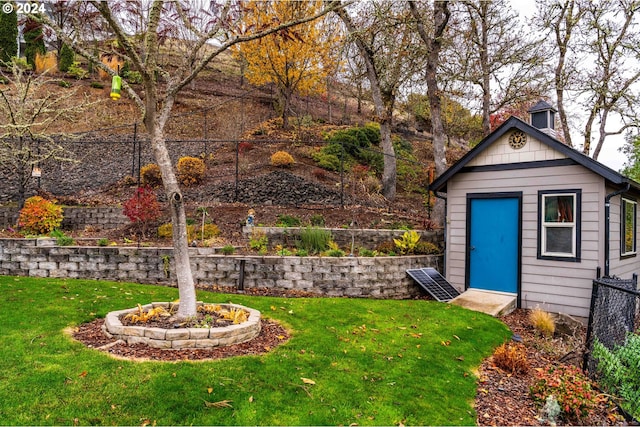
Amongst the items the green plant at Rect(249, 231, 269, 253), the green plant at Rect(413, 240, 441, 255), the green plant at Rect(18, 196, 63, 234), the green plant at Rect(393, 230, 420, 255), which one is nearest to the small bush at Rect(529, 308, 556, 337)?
the green plant at Rect(413, 240, 441, 255)

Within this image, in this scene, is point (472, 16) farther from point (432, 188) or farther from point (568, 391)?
point (568, 391)

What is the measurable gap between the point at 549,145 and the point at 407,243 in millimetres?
3770

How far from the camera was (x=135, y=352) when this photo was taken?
4.50 m

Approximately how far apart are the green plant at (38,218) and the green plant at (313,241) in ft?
21.5

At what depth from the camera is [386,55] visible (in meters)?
13.6

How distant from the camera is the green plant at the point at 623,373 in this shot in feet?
14.6

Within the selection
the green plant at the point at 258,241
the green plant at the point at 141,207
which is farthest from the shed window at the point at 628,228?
the green plant at the point at 141,207

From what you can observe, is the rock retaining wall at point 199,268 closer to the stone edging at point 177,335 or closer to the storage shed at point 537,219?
the storage shed at point 537,219

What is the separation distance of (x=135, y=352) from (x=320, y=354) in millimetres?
2226

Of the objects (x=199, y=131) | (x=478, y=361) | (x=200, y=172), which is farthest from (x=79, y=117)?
(x=478, y=361)

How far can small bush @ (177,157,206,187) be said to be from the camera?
1337 centimetres

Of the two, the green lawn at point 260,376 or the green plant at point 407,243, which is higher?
the green plant at point 407,243

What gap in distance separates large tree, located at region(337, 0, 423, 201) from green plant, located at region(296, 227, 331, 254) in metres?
5.31

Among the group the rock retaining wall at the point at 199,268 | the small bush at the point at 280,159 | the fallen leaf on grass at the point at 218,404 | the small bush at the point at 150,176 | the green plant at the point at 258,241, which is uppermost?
the small bush at the point at 280,159
